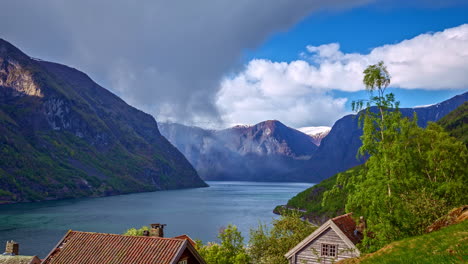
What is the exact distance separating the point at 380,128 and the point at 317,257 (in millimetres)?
16105

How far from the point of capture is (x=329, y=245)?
41.4 m

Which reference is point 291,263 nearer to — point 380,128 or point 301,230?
point 301,230

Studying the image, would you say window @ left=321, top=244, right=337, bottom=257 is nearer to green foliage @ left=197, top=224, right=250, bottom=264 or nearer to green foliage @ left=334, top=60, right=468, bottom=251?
green foliage @ left=334, top=60, right=468, bottom=251

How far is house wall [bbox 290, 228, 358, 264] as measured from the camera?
4043 centimetres

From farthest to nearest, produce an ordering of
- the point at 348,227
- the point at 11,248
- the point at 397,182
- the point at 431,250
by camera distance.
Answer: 1. the point at 11,248
2. the point at 348,227
3. the point at 397,182
4. the point at 431,250

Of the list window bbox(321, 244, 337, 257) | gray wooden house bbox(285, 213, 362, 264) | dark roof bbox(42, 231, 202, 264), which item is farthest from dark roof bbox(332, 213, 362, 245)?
dark roof bbox(42, 231, 202, 264)

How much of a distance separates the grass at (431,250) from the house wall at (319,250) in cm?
1550

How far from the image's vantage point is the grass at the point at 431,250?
59.8 ft

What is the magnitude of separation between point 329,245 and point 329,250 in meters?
0.55

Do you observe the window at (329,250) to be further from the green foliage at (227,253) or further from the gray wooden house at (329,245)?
the green foliage at (227,253)

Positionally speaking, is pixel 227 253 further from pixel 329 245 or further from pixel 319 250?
→ pixel 329 245

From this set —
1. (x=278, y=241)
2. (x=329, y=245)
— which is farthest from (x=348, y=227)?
(x=278, y=241)

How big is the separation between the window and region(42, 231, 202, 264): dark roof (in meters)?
15.5

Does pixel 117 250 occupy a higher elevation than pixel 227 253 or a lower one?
higher
